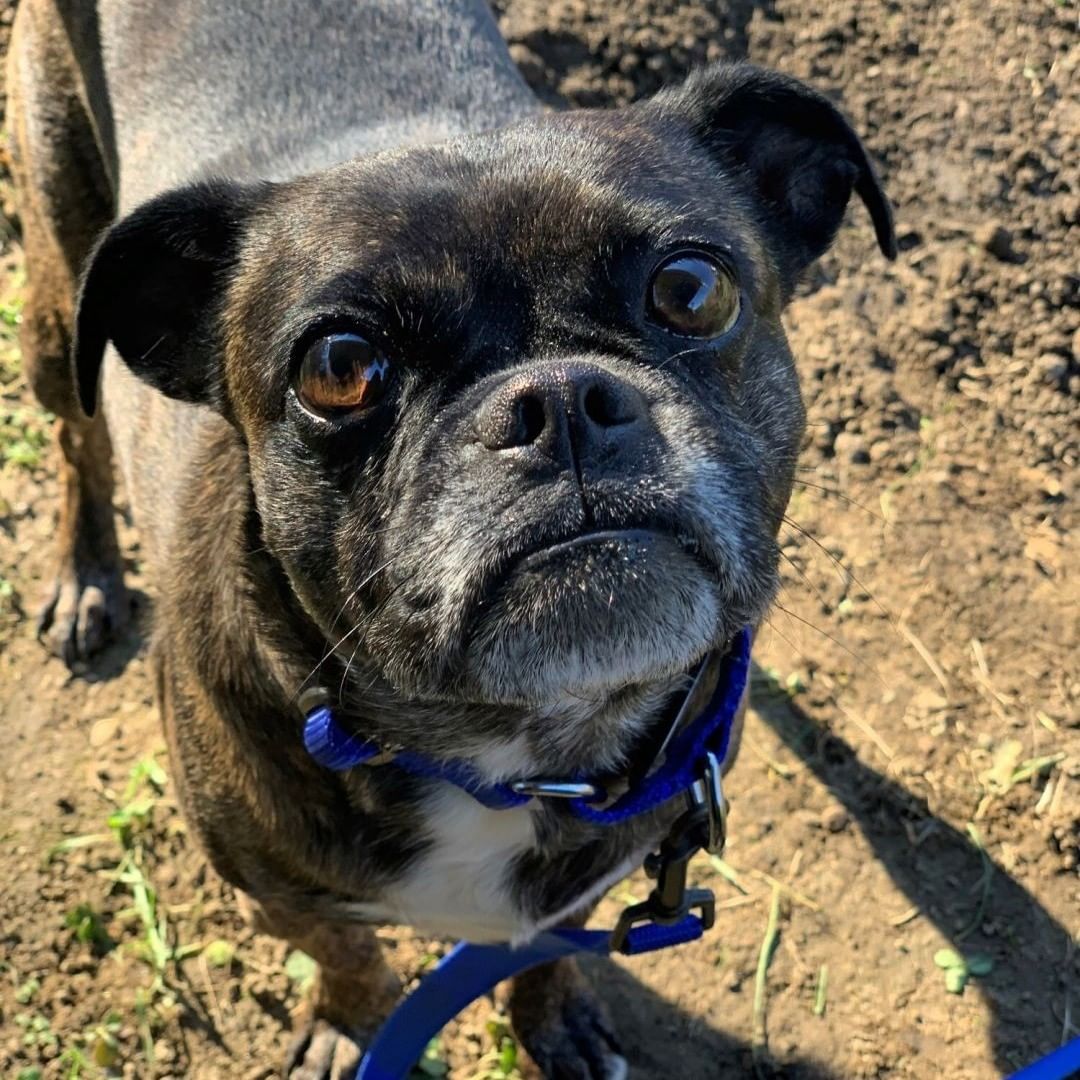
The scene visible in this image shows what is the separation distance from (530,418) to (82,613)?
3101mm

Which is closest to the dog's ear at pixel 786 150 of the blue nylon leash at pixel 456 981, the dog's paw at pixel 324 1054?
the blue nylon leash at pixel 456 981

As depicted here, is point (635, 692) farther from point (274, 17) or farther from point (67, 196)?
point (67, 196)

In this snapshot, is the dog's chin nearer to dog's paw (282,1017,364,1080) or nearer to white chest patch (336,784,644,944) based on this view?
white chest patch (336,784,644,944)

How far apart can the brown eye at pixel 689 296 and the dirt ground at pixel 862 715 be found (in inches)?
53.7

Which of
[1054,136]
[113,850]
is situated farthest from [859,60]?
[113,850]

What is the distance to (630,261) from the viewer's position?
2254 mm

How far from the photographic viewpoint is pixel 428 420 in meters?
2.18

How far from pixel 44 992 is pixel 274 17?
308 cm

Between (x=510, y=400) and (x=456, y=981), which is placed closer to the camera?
(x=510, y=400)

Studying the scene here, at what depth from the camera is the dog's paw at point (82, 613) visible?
4.57 metres


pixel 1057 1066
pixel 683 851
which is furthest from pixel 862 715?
pixel 683 851

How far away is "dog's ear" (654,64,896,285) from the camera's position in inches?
113

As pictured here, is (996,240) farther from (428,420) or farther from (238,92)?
(428,420)

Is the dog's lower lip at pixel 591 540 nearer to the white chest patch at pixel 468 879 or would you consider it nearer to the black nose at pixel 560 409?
the black nose at pixel 560 409
